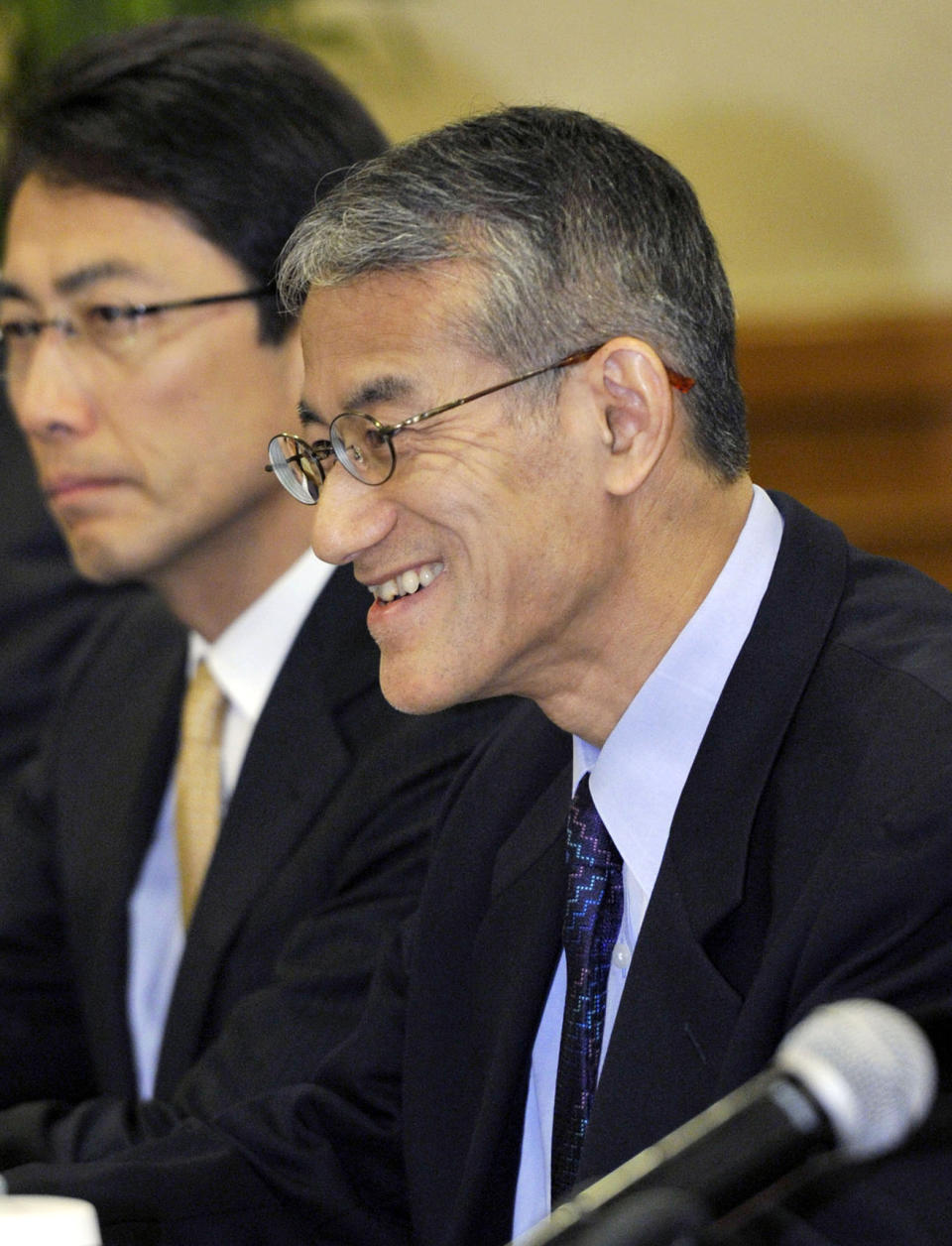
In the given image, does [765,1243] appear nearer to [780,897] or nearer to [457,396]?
[780,897]

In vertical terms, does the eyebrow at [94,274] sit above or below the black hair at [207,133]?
below

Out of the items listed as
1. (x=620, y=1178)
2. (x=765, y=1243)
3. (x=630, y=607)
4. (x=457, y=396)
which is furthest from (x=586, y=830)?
(x=620, y=1178)

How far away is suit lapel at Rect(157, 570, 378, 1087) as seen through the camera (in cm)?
181

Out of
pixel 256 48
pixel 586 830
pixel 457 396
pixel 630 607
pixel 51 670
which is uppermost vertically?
pixel 256 48

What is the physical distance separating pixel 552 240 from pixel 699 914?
502 mm

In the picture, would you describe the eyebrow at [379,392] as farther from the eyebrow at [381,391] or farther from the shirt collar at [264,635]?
the shirt collar at [264,635]

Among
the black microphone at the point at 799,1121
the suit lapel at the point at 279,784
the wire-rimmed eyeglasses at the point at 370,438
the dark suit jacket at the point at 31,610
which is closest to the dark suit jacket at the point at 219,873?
the suit lapel at the point at 279,784

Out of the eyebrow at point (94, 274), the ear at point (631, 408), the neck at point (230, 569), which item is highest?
the eyebrow at point (94, 274)

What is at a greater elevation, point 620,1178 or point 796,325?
point 620,1178

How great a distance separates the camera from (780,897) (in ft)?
3.78

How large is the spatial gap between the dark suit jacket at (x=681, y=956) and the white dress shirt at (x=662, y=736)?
4 centimetres

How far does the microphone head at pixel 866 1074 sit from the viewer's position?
65cm

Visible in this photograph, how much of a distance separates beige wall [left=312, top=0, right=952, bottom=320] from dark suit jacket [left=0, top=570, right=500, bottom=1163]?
1833 mm

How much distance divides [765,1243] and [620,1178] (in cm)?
16
